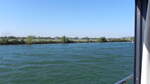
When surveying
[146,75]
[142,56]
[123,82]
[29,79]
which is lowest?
[29,79]

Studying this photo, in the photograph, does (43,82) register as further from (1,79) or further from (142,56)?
(142,56)

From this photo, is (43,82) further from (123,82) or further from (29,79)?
(123,82)

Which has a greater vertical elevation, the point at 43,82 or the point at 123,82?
the point at 123,82

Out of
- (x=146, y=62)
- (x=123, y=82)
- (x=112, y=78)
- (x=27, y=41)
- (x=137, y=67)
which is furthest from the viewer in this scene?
(x=27, y=41)

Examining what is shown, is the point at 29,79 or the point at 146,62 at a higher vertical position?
the point at 146,62

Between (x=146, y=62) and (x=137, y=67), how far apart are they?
0.16 metres

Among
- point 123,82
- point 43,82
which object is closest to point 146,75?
point 123,82

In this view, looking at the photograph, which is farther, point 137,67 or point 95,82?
point 95,82

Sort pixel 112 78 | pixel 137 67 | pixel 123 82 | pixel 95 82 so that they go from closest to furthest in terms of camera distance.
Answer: pixel 137 67 < pixel 123 82 < pixel 95 82 < pixel 112 78

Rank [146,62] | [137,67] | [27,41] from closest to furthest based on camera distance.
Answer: [146,62] → [137,67] → [27,41]

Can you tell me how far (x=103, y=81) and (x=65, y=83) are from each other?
163 centimetres

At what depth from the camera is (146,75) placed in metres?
1.28

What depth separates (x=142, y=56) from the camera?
1.34m

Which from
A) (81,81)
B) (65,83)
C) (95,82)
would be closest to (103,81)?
(95,82)
